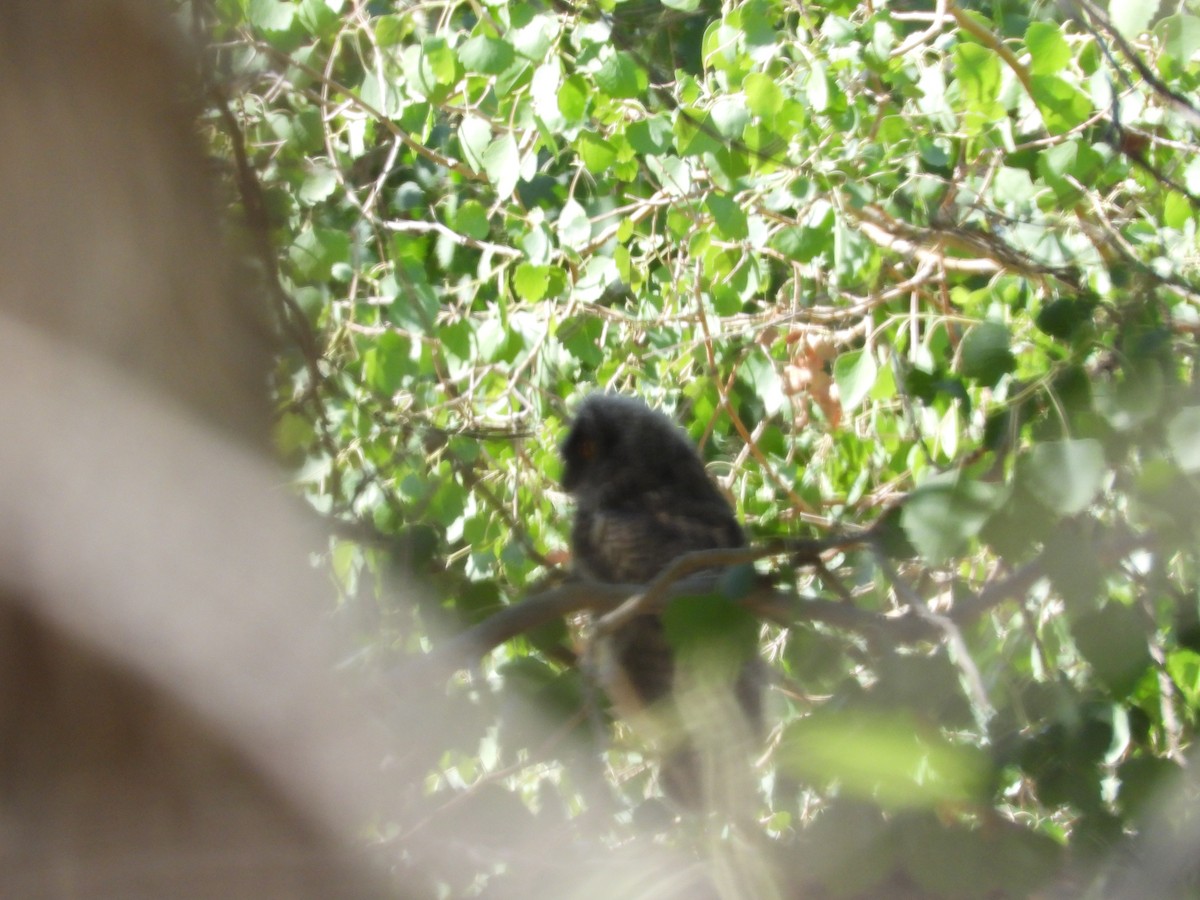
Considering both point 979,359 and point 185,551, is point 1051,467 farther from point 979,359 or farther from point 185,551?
point 185,551

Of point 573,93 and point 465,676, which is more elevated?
point 573,93

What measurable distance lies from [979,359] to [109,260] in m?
0.99

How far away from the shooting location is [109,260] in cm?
117

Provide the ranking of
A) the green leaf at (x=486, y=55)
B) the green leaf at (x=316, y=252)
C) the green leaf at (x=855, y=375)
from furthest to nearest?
the green leaf at (x=855, y=375) < the green leaf at (x=486, y=55) < the green leaf at (x=316, y=252)

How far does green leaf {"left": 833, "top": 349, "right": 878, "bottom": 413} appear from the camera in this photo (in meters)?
2.35

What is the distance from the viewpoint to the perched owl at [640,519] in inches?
111

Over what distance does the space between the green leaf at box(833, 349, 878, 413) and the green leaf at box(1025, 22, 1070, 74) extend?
25.0 inches

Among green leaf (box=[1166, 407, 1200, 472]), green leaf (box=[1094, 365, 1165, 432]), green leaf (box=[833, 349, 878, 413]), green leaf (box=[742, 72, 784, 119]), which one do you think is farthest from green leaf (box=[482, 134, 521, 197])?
→ green leaf (box=[1166, 407, 1200, 472])

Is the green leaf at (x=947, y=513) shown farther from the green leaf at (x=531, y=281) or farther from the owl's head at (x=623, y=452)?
the owl's head at (x=623, y=452)

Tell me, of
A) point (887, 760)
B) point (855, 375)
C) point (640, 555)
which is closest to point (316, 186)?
point (855, 375)

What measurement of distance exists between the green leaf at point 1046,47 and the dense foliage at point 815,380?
11mm

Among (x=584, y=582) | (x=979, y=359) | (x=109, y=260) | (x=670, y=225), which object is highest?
(x=109, y=260)

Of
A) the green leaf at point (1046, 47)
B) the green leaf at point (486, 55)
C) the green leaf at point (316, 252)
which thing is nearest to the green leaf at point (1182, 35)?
the green leaf at point (1046, 47)

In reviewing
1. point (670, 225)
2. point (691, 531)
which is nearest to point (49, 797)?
point (691, 531)
